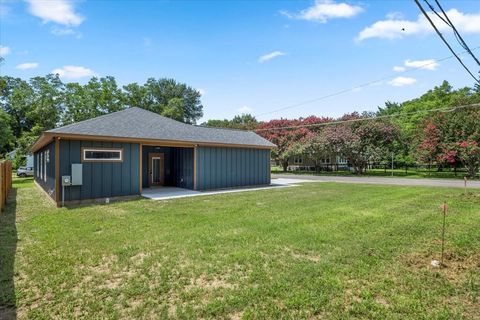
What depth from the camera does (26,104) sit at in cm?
3453

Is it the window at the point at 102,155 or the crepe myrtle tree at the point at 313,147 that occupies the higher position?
the crepe myrtle tree at the point at 313,147

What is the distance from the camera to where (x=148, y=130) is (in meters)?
12.1

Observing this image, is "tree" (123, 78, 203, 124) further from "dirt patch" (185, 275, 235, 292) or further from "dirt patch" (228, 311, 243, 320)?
"dirt patch" (228, 311, 243, 320)

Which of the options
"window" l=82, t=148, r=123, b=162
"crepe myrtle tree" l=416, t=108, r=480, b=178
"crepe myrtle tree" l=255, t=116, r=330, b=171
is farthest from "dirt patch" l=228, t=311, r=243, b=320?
"crepe myrtle tree" l=255, t=116, r=330, b=171

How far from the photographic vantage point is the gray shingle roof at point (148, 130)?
10328 mm

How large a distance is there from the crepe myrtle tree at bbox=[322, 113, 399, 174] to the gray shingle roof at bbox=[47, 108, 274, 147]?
482 inches

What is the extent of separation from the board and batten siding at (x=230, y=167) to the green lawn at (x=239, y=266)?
570 cm

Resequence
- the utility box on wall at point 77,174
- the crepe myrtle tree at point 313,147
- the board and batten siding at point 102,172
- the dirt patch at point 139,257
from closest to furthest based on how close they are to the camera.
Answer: the dirt patch at point 139,257, the utility box on wall at point 77,174, the board and batten siding at point 102,172, the crepe myrtle tree at point 313,147

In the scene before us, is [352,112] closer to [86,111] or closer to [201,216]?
[201,216]

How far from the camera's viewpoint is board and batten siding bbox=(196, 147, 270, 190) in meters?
13.5

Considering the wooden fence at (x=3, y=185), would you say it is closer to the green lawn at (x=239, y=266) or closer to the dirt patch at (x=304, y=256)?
the green lawn at (x=239, y=266)

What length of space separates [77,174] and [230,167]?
7.12 m

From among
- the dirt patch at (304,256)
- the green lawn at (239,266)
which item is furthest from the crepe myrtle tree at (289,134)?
the dirt patch at (304,256)

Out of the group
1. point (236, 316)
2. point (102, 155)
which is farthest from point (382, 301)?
point (102, 155)
